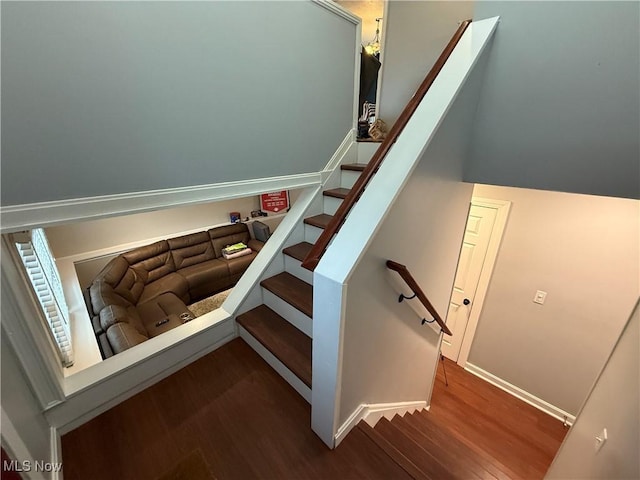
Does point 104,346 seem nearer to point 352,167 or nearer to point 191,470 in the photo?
point 191,470

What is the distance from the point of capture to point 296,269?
2.18 m

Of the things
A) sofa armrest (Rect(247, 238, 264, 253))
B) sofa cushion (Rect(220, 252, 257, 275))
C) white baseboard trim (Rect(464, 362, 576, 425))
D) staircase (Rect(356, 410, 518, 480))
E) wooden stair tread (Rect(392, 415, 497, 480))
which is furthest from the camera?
sofa armrest (Rect(247, 238, 264, 253))

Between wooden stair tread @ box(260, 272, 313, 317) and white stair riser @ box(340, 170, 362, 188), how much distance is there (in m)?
1.01

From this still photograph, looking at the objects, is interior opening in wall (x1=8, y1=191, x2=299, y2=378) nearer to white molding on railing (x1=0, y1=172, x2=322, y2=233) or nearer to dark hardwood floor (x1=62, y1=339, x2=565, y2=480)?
dark hardwood floor (x1=62, y1=339, x2=565, y2=480)

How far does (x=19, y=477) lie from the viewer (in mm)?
916

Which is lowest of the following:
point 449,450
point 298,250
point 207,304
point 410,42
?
point 207,304

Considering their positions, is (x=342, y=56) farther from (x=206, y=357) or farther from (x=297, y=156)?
(x=206, y=357)

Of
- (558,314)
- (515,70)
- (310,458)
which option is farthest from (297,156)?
(558,314)

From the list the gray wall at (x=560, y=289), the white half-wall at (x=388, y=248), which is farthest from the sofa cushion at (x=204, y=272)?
the gray wall at (x=560, y=289)

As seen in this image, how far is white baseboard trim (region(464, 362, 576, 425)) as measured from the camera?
2.64m

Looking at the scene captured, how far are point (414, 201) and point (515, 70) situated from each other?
899mm

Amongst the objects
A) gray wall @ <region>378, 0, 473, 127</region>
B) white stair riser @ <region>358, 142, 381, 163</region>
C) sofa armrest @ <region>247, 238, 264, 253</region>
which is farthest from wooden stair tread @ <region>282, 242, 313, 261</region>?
sofa armrest @ <region>247, 238, 264, 253</region>

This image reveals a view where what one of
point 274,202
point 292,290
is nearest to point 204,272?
point 274,202

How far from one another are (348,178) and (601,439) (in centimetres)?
222
